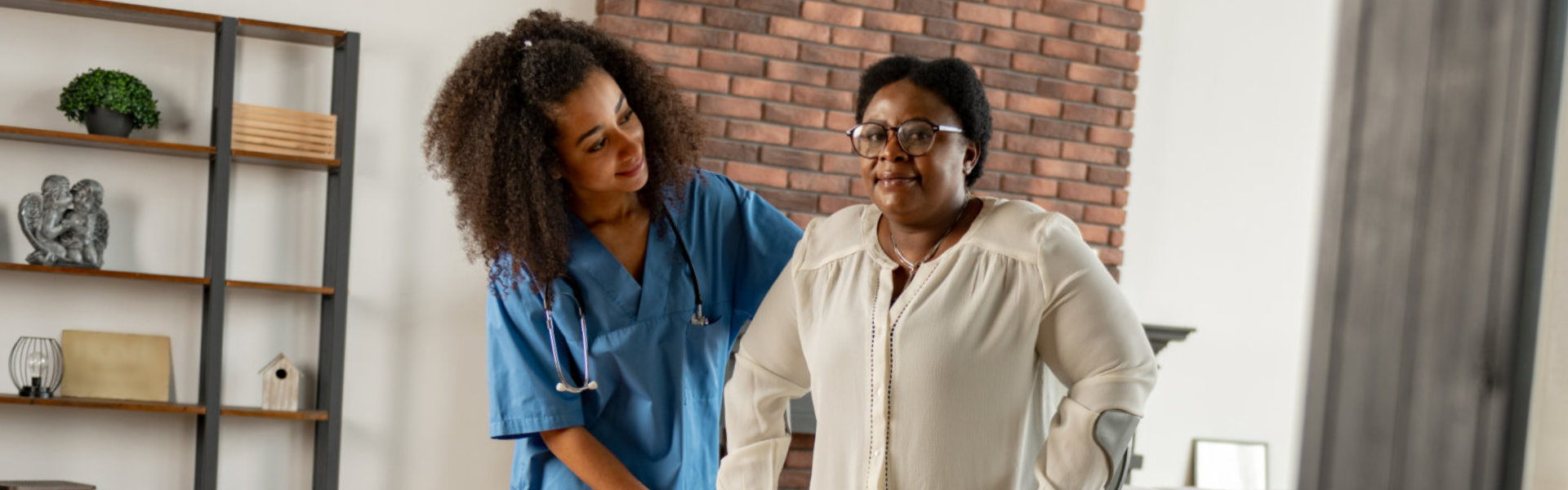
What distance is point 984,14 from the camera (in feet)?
14.2

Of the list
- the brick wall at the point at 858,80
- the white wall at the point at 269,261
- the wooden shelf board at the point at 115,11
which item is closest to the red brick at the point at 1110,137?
the brick wall at the point at 858,80

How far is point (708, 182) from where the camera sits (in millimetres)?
1960

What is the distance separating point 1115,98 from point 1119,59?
13 cm

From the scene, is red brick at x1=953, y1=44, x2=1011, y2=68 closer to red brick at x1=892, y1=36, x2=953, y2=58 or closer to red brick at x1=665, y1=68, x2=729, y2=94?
red brick at x1=892, y1=36, x2=953, y2=58

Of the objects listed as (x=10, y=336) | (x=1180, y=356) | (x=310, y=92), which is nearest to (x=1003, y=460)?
(x=310, y=92)

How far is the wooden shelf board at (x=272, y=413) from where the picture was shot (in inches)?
144

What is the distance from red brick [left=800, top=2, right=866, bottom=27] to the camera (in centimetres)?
411

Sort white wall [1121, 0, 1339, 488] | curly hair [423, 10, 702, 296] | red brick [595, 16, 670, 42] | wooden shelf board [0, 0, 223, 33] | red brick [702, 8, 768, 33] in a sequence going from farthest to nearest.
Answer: white wall [1121, 0, 1339, 488]
red brick [702, 8, 768, 33]
red brick [595, 16, 670, 42]
wooden shelf board [0, 0, 223, 33]
curly hair [423, 10, 702, 296]

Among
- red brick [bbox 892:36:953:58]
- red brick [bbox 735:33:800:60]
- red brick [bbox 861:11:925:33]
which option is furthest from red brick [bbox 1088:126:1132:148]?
red brick [bbox 735:33:800:60]

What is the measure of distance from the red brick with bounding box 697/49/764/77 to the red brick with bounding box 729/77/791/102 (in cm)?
3

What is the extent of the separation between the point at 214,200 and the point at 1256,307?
3.59 metres

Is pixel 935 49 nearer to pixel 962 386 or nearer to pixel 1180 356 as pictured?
pixel 1180 356

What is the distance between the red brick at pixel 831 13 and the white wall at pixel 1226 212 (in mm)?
1143

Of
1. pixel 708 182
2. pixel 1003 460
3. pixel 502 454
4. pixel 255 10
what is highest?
pixel 255 10
